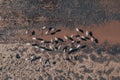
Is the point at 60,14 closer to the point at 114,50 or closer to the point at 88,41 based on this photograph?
the point at 88,41

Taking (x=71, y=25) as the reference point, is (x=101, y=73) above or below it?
below

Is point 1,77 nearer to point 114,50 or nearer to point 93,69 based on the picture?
point 93,69

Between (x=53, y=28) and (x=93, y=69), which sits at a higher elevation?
(x=53, y=28)

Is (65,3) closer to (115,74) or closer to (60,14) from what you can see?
(60,14)

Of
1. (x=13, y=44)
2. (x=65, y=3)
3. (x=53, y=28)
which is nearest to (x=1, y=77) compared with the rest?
(x=13, y=44)

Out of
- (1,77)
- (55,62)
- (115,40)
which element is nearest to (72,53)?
(55,62)

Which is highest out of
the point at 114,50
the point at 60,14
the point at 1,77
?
the point at 60,14

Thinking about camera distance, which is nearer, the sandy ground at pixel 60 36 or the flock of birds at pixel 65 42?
the sandy ground at pixel 60 36

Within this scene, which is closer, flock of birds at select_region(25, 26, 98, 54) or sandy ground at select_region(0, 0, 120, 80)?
sandy ground at select_region(0, 0, 120, 80)

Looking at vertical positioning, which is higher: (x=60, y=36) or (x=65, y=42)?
(x=60, y=36)
